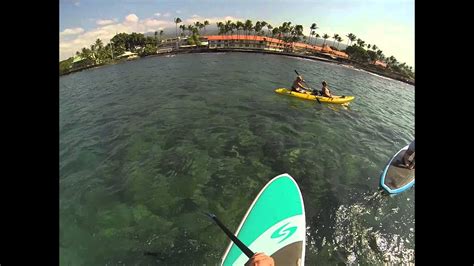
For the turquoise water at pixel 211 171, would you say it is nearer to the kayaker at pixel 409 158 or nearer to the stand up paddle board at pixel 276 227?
the stand up paddle board at pixel 276 227

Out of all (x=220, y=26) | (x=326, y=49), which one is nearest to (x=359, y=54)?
(x=326, y=49)

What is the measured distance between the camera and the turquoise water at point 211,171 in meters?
7.90

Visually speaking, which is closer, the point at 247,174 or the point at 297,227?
the point at 297,227

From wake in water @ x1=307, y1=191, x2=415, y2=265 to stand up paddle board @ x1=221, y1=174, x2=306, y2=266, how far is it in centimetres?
64

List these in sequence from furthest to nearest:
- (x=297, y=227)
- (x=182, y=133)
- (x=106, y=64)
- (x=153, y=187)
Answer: (x=106, y=64)
(x=182, y=133)
(x=153, y=187)
(x=297, y=227)

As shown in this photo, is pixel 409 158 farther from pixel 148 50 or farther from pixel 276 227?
pixel 148 50

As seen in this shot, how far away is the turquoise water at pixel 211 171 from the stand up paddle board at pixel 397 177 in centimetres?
27

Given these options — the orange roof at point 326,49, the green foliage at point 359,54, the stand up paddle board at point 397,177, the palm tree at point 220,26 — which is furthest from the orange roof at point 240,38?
the stand up paddle board at point 397,177

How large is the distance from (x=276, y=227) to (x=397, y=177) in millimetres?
4819
